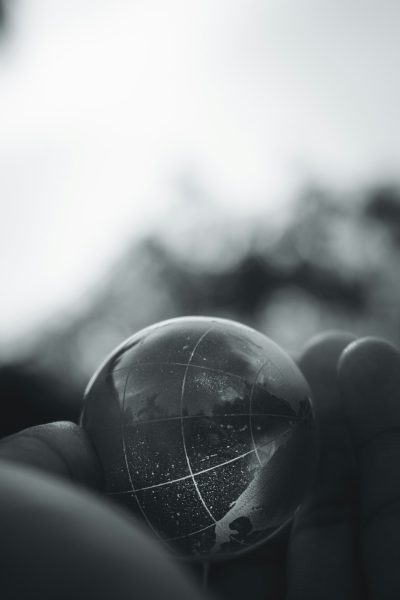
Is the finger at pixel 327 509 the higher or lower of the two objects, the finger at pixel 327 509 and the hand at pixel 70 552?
the lower

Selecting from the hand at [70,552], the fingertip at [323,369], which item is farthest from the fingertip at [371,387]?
the hand at [70,552]

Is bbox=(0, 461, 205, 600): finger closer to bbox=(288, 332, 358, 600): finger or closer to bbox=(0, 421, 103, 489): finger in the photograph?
bbox=(0, 421, 103, 489): finger

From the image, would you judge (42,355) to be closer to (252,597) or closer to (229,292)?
(229,292)

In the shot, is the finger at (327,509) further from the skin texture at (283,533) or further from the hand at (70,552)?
the hand at (70,552)

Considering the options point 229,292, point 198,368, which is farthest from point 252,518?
point 229,292

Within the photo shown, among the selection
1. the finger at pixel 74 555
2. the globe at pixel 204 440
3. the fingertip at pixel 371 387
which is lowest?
the fingertip at pixel 371 387

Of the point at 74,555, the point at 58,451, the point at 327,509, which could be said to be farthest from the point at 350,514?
the point at 74,555

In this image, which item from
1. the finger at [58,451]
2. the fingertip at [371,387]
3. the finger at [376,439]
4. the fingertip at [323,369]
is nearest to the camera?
the finger at [58,451]
